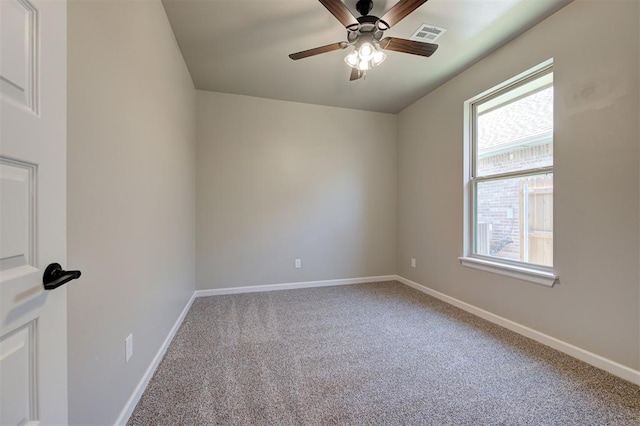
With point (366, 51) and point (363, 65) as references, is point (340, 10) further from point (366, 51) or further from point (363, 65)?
point (363, 65)

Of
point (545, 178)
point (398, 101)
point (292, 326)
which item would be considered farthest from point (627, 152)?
point (292, 326)

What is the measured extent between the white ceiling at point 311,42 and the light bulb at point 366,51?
0.28 metres

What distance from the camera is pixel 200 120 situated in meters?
3.29

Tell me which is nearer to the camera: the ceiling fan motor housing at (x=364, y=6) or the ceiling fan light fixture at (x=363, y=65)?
the ceiling fan motor housing at (x=364, y=6)

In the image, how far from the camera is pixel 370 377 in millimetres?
1691

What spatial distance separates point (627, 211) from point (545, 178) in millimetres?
594

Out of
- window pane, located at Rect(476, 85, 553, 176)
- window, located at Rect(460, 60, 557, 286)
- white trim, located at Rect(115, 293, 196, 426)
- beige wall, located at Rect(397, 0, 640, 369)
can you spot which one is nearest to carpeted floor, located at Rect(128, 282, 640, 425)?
white trim, located at Rect(115, 293, 196, 426)

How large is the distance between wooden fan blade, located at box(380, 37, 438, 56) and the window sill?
202 centimetres

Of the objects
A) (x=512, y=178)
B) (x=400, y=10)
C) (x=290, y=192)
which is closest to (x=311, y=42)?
(x=400, y=10)

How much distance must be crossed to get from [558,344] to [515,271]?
1.97 ft

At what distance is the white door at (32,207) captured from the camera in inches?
21.7

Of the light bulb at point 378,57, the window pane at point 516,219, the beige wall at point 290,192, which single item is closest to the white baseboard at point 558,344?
the window pane at point 516,219

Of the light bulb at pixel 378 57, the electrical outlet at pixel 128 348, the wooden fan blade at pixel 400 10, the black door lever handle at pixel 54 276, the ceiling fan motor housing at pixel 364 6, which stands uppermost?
the ceiling fan motor housing at pixel 364 6

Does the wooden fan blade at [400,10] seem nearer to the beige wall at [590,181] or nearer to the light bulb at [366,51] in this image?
the light bulb at [366,51]
